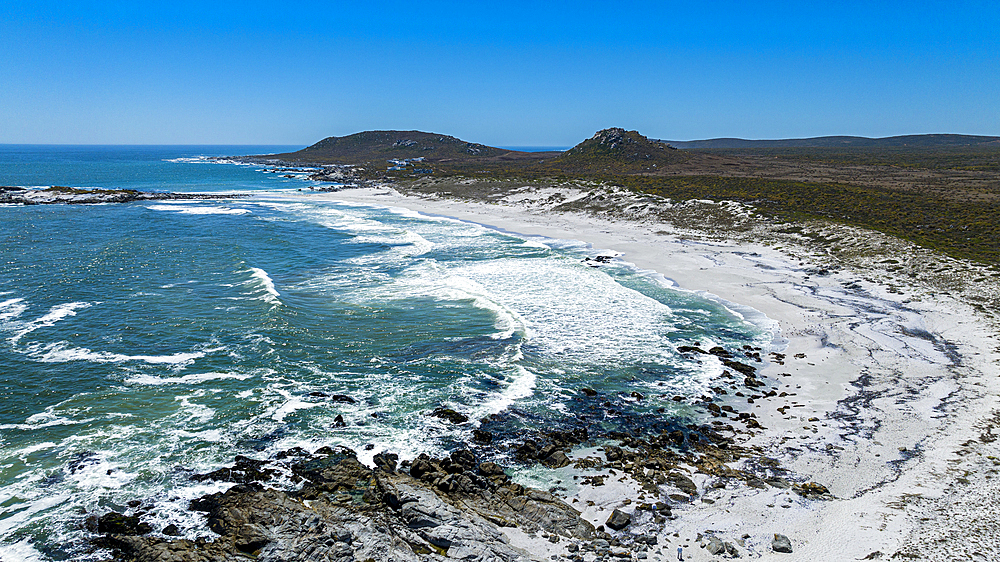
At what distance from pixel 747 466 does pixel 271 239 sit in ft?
169

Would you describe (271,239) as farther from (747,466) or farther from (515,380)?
(747,466)

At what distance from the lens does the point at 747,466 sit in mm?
16719

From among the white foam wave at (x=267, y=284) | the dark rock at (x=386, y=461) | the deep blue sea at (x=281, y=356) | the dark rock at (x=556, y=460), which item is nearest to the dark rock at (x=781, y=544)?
the dark rock at (x=556, y=460)

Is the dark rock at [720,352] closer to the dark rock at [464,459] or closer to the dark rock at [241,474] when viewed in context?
the dark rock at [464,459]

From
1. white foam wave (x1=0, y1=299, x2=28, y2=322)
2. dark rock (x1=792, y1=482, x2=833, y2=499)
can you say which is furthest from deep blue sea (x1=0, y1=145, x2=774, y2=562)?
dark rock (x1=792, y1=482, x2=833, y2=499)

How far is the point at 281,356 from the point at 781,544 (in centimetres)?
2211

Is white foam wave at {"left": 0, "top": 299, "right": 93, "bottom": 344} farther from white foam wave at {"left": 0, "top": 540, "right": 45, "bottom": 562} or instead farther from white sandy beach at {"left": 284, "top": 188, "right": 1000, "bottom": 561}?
white sandy beach at {"left": 284, "top": 188, "right": 1000, "bottom": 561}

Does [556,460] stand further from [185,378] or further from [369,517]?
[185,378]

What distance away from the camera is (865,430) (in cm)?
1855

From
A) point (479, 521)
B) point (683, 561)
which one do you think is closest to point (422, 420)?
point (479, 521)

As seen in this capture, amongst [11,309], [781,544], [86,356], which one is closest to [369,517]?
[781,544]

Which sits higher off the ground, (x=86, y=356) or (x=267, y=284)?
(x=267, y=284)

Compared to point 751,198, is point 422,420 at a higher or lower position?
lower

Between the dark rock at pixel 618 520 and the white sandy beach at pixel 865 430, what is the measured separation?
0.82 feet
